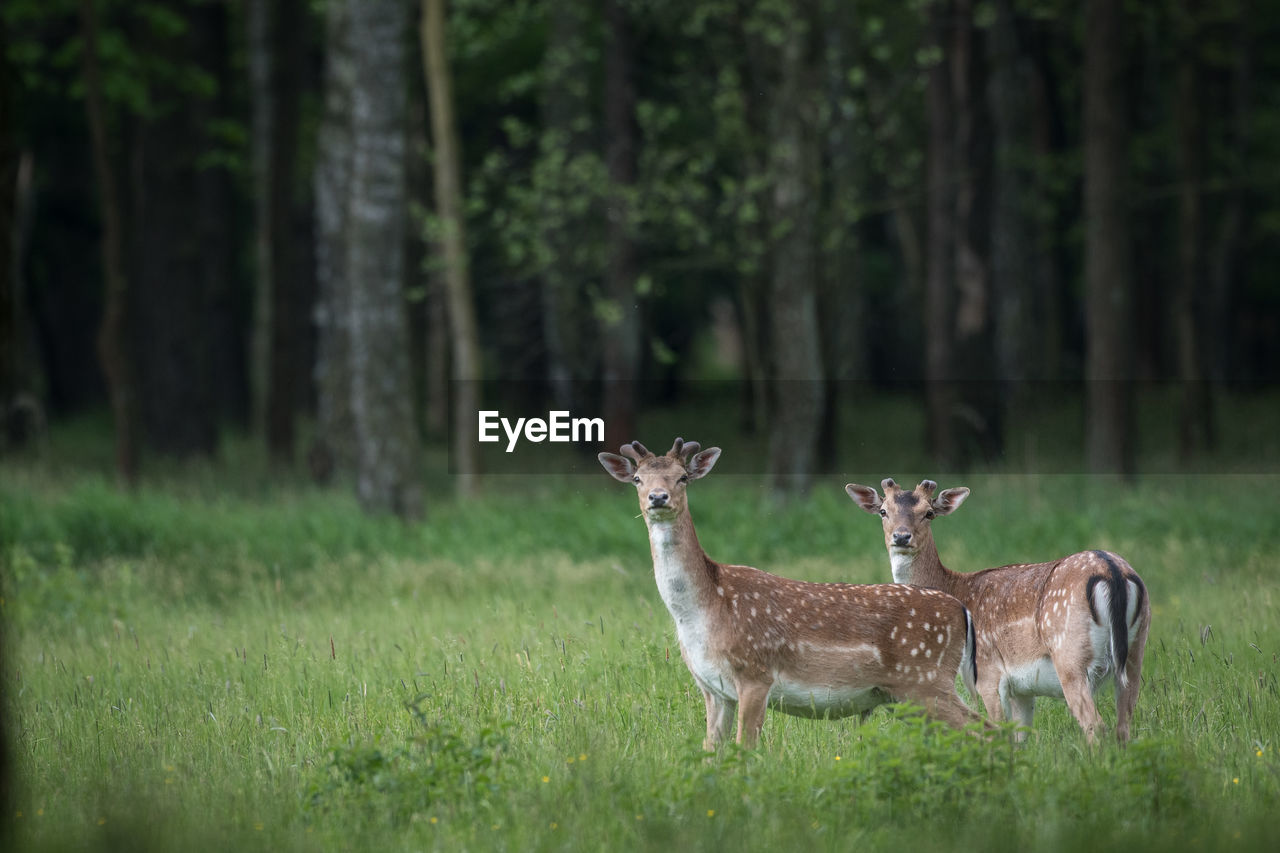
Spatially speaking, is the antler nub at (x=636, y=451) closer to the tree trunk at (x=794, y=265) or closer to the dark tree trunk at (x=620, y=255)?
the tree trunk at (x=794, y=265)

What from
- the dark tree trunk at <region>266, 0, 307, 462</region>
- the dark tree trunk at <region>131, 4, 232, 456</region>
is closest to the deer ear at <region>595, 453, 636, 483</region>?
the dark tree trunk at <region>266, 0, 307, 462</region>

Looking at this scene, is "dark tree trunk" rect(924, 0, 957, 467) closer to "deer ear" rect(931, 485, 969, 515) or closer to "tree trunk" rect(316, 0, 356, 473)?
"tree trunk" rect(316, 0, 356, 473)

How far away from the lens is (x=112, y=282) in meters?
19.3

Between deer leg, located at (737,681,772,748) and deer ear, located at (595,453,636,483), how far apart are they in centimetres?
124

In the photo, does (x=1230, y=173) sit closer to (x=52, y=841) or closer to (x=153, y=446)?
(x=153, y=446)

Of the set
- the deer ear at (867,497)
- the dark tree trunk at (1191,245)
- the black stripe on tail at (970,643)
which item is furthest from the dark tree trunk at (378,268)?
the dark tree trunk at (1191,245)

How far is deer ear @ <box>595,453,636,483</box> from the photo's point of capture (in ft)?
25.1

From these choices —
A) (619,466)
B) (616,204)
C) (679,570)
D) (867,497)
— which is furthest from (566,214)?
(679,570)

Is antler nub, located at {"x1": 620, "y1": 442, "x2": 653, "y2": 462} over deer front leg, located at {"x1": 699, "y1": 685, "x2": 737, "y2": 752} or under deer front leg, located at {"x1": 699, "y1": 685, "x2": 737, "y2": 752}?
over

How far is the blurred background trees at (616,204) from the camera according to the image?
17781 millimetres

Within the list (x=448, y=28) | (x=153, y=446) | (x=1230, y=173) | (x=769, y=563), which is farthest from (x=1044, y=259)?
(x=769, y=563)

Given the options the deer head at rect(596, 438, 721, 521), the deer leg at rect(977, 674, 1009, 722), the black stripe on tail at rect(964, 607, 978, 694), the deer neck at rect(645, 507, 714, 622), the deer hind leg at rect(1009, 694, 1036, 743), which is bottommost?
the deer hind leg at rect(1009, 694, 1036, 743)

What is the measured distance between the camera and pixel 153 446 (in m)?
26.8

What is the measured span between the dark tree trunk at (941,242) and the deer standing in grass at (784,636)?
15.8 meters
